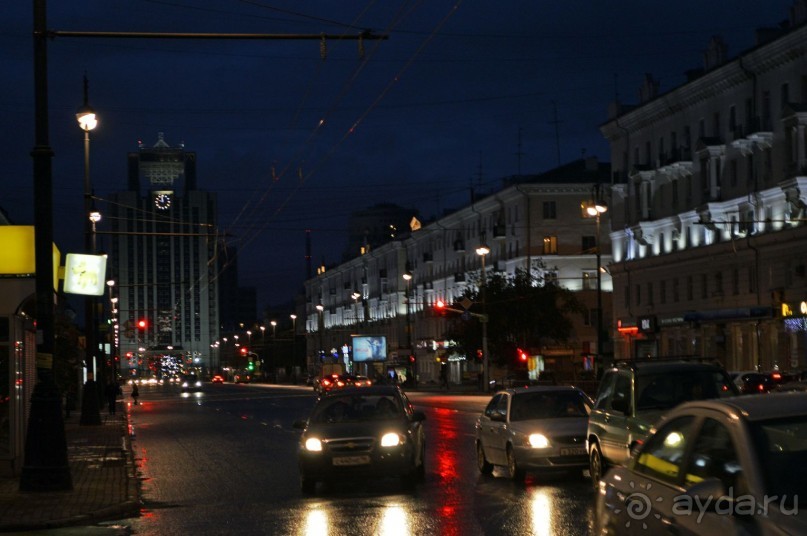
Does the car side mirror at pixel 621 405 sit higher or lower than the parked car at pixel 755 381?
higher

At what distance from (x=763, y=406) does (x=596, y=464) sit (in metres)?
10.9

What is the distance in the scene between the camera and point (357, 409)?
20.2 meters

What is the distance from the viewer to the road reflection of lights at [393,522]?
14.0 metres

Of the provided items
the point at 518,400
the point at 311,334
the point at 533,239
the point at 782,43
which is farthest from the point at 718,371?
the point at 311,334

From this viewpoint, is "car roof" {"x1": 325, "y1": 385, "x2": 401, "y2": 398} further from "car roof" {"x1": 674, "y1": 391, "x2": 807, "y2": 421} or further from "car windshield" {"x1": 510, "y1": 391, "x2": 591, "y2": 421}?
"car roof" {"x1": 674, "y1": 391, "x2": 807, "y2": 421}

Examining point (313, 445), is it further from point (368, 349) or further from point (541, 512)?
point (368, 349)

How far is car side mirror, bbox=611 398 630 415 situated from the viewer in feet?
54.9

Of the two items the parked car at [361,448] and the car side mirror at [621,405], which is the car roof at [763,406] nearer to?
the car side mirror at [621,405]

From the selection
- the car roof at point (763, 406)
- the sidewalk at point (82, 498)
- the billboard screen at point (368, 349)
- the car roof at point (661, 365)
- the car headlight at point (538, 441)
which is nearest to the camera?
the car roof at point (763, 406)

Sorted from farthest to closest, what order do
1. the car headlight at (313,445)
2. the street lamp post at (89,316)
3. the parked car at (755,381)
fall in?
the parked car at (755,381) < the street lamp post at (89,316) < the car headlight at (313,445)

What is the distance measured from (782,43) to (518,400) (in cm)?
3941

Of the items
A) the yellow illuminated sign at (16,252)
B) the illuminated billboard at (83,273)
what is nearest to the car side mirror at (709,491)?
the yellow illuminated sign at (16,252)

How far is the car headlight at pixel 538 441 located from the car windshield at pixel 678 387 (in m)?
2.25

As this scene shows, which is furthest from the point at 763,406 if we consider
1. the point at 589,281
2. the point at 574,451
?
the point at 589,281
